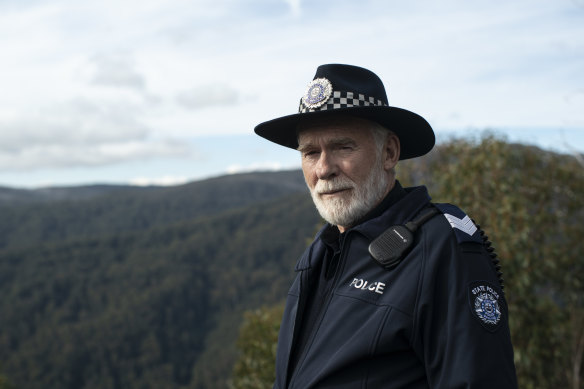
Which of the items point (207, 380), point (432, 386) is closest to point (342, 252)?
point (432, 386)

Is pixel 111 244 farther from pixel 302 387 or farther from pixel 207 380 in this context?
pixel 302 387

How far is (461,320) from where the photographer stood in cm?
154

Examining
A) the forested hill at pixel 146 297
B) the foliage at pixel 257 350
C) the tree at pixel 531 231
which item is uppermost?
the tree at pixel 531 231

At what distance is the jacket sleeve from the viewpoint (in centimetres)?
151

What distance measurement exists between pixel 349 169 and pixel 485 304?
0.64 metres

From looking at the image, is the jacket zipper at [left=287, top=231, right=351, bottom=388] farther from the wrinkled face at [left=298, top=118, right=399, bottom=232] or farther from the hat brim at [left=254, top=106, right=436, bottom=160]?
the hat brim at [left=254, top=106, right=436, bottom=160]

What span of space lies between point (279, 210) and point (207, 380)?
2361 inches

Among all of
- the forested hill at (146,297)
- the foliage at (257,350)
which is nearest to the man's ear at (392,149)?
the foliage at (257,350)

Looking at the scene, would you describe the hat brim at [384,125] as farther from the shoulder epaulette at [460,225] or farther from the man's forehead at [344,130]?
the shoulder epaulette at [460,225]

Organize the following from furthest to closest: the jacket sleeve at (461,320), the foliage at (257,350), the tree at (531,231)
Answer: the foliage at (257,350) < the tree at (531,231) < the jacket sleeve at (461,320)

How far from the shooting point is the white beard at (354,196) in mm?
1960

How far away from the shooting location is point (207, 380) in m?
87.4

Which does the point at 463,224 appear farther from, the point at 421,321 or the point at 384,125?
the point at 384,125

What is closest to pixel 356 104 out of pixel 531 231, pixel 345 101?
pixel 345 101
